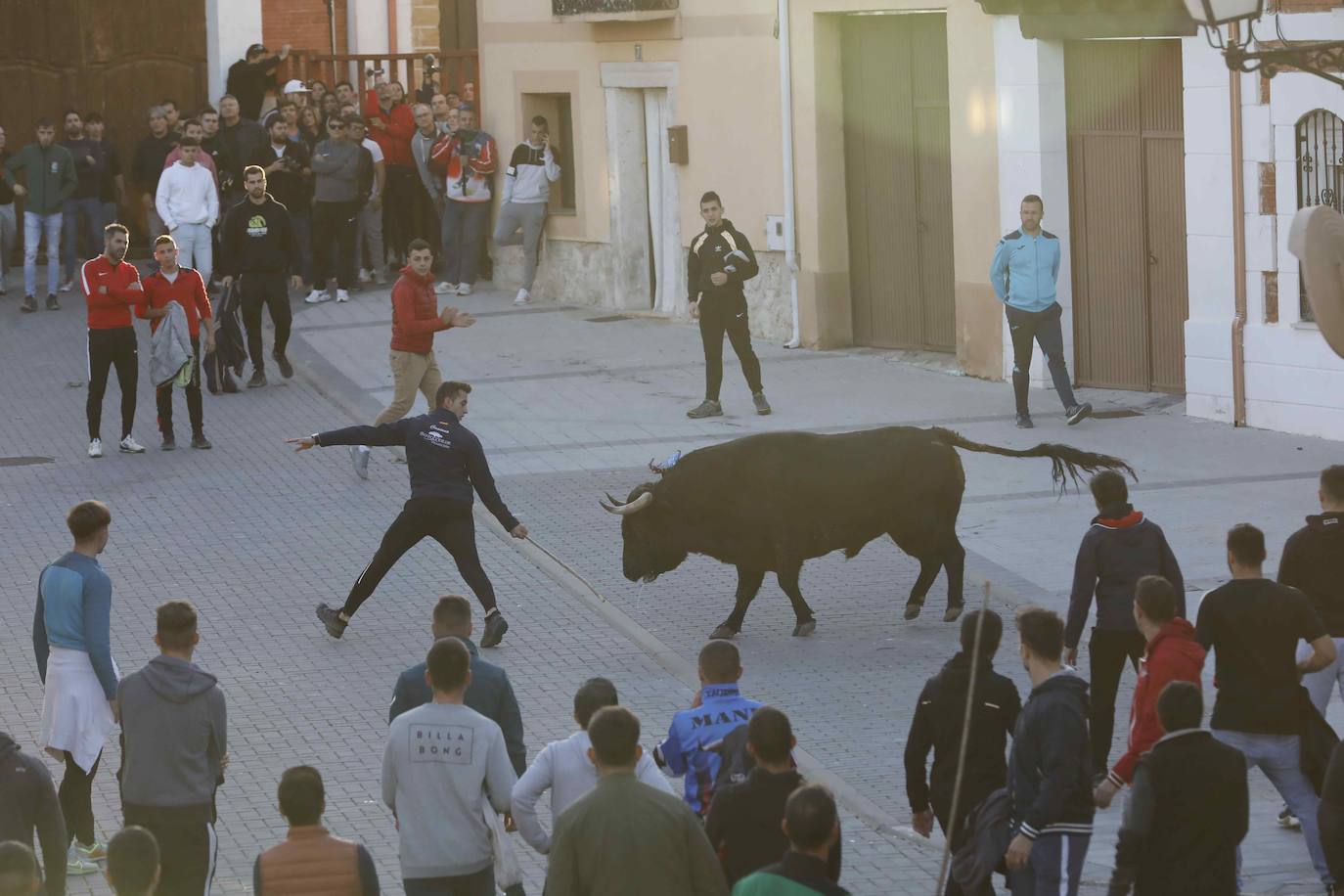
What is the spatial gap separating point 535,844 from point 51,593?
2.82 m

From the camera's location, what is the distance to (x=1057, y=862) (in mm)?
7609

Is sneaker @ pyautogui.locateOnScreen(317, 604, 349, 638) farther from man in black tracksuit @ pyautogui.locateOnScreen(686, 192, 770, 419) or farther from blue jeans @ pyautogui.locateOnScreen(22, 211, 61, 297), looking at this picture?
blue jeans @ pyautogui.locateOnScreen(22, 211, 61, 297)

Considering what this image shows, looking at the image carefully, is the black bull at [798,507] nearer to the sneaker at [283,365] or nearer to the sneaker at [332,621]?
the sneaker at [332,621]

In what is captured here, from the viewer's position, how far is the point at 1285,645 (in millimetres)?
8781

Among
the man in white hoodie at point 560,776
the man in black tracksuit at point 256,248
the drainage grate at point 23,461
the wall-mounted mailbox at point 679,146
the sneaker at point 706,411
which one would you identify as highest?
the wall-mounted mailbox at point 679,146

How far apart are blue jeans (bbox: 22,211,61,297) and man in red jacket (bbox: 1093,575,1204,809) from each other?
19.0 m

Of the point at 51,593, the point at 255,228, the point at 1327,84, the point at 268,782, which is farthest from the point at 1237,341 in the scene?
the point at 51,593

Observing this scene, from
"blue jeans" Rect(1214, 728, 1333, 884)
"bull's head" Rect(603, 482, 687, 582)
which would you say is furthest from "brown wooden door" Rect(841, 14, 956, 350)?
"blue jeans" Rect(1214, 728, 1333, 884)

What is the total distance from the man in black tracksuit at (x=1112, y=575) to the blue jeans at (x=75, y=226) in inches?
718

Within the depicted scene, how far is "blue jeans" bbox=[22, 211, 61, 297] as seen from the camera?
25.3 meters

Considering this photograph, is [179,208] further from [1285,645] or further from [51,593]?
[1285,645]

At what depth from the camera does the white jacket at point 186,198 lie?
23.1 metres

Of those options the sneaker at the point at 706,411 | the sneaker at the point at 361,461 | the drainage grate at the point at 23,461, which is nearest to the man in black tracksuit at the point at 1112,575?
the sneaker at the point at 361,461

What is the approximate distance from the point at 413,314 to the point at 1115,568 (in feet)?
26.7
